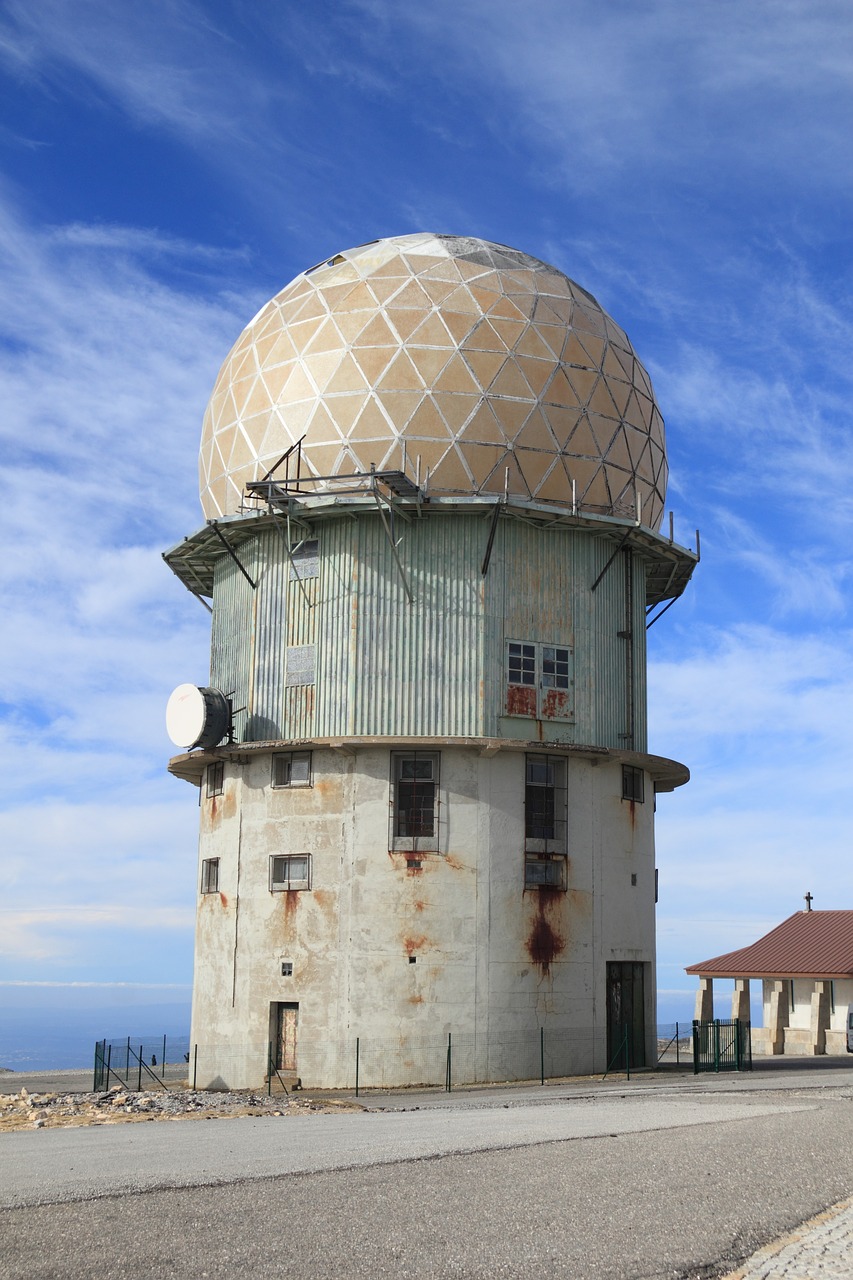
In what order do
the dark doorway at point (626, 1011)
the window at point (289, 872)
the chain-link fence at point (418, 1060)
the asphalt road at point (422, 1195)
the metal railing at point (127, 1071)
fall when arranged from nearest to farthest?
the asphalt road at point (422, 1195), the chain-link fence at point (418, 1060), the window at point (289, 872), the dark doorway at point (626, 1011), the metal railing at point (127, 1071)

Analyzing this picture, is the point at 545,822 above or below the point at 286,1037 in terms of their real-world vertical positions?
above

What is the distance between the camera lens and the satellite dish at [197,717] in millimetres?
32188

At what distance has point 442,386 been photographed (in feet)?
106

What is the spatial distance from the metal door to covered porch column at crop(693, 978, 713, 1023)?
23612 millimetres

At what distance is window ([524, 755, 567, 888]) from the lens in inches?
1214

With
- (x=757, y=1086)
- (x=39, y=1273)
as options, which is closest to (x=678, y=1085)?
(x=757, y=1086)

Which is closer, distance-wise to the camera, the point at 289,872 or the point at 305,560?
the point at 289,872

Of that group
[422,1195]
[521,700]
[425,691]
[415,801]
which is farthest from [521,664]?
[422,1195]

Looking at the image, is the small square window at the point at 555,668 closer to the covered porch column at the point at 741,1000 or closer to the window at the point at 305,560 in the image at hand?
the window at the point at 305,560

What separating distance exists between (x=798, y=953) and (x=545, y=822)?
20.0 metres

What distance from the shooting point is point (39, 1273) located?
9.73 meters

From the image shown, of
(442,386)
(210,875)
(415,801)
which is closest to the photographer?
(415,801)

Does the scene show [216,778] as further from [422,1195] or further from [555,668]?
[422,1195]

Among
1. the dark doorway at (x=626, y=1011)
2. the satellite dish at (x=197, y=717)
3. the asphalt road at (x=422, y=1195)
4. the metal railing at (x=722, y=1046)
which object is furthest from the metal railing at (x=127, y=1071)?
the asphalt road at (x=422, y=1195)
